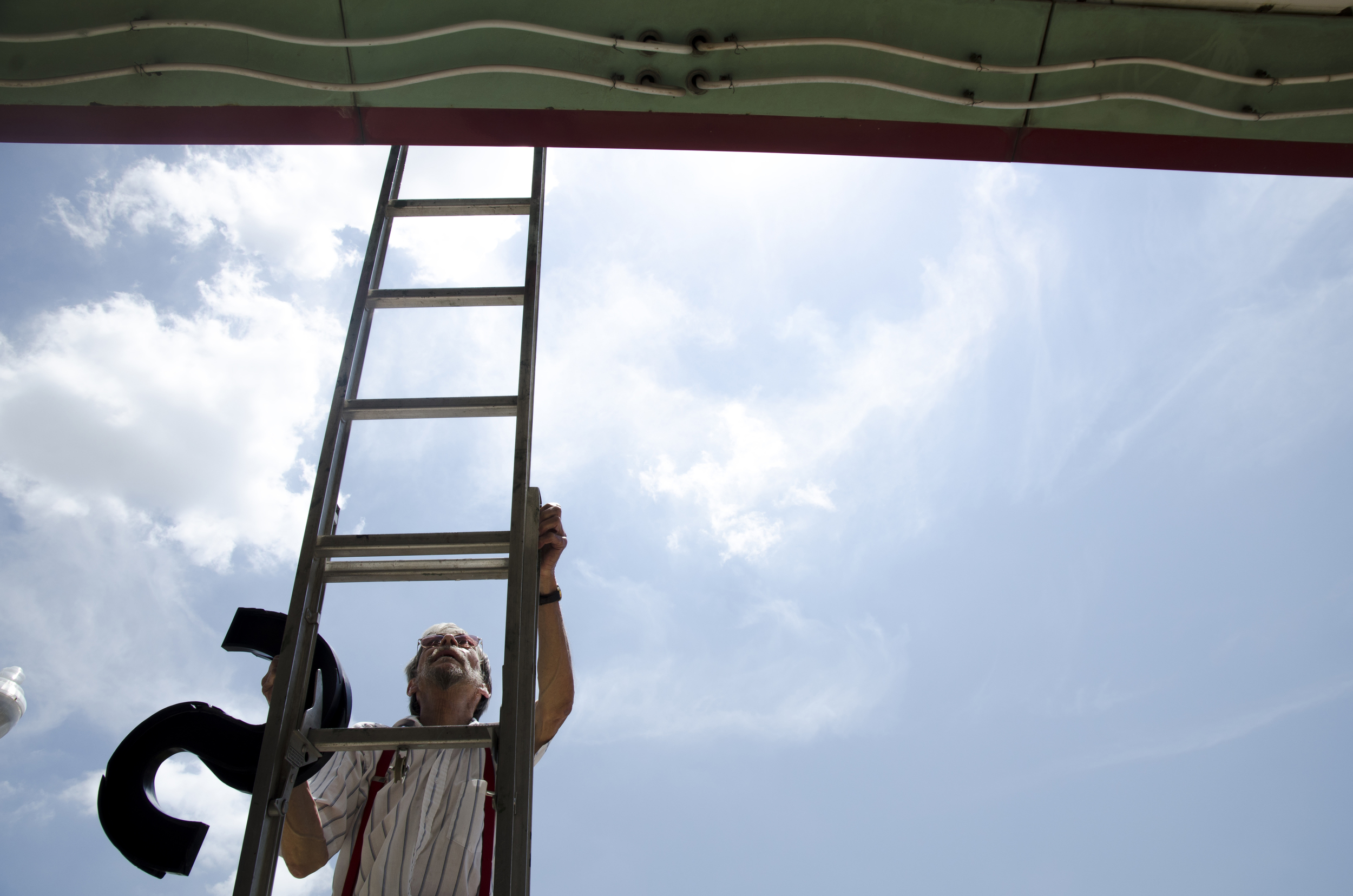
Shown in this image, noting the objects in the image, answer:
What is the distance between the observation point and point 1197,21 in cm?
299

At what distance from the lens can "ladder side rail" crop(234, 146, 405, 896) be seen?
2275 millimetres

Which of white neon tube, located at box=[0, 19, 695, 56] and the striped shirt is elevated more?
white neon tube, located at box=[0, 19, 695, 56]

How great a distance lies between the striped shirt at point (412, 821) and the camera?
9.75ft

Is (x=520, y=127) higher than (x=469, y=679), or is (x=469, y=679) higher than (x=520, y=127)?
(x=520, y=127)

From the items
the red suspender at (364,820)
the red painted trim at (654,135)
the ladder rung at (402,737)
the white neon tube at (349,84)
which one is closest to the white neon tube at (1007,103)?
the red painted trim at (654,135)

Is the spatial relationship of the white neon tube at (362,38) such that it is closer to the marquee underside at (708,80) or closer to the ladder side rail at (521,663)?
the marquee underside at (708,80)

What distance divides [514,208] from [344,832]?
9.10 ft

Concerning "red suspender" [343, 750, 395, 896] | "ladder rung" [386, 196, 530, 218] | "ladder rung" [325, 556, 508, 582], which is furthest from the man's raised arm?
"ladder rung" [386, 196, 530, 218]

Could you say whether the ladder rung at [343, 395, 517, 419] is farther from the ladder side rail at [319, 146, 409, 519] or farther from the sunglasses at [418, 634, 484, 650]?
the sunglasses at [418, 634, 484, 650]

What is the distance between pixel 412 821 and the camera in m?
3.08

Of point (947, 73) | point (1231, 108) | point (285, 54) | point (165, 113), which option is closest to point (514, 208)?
point (285, 54)

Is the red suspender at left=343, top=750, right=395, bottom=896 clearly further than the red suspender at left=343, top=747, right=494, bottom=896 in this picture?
Yes

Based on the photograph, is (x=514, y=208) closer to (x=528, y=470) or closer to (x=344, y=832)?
(x=528, y=470)

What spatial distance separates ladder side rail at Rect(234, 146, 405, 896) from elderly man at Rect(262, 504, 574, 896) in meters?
0.15
